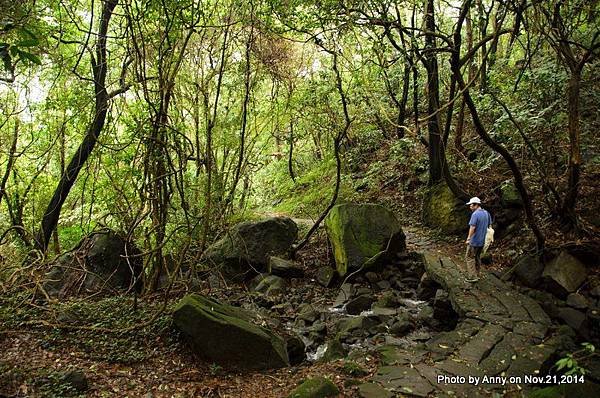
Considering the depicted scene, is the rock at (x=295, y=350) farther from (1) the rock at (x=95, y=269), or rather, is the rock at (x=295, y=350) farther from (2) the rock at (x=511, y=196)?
(2) the rock at (x=511, y=196)

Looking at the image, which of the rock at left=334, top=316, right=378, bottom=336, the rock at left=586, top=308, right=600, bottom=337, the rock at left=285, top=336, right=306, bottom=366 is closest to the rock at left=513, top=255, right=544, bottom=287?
the rock at left=586, top=308, right=600, bottom=337

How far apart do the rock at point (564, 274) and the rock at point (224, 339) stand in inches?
189

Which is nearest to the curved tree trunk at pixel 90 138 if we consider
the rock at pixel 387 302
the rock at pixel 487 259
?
the rock at pixel 387 302

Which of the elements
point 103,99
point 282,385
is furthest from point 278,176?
point 282,385

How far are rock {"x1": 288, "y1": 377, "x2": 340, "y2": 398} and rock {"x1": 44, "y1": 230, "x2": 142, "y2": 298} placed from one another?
4905 mm

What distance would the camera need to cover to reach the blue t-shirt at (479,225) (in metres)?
7.91

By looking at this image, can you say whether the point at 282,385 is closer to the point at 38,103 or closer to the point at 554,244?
the point at 554,244

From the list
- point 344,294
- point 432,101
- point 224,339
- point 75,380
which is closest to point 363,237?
point 344,294

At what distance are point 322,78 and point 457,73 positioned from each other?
263 inches

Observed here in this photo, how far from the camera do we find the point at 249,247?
11.4 metres

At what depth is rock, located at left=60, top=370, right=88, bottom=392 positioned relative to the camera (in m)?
4.80

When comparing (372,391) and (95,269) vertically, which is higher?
(95,269)

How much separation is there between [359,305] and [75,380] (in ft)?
18.3

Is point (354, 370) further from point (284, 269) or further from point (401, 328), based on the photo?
point (284, 269)
